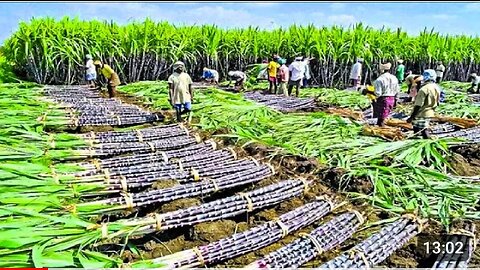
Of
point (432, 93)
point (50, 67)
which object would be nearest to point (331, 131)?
point (432, 93)

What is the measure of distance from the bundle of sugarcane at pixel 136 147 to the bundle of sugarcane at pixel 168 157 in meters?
0.11

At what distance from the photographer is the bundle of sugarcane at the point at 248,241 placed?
324 cm

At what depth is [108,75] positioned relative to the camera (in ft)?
33.9

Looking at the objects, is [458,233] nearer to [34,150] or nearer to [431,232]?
[431,232]

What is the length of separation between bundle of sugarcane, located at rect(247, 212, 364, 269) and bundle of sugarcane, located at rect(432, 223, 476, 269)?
69cm

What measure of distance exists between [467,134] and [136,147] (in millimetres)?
4688

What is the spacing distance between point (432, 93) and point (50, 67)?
441 inches

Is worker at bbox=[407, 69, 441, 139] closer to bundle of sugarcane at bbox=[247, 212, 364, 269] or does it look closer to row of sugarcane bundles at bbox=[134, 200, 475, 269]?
row of sugarcane bundles at bbox=[134, 200, 475, 269]

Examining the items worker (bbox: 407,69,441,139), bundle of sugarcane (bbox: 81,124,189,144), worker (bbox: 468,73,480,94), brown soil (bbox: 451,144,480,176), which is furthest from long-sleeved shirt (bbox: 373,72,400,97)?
worker (bbox: 468,73,480,94)

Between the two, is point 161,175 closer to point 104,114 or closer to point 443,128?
point 104,114

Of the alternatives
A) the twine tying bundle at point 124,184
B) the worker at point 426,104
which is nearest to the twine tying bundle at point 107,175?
the twine tying bundle at point 124,184

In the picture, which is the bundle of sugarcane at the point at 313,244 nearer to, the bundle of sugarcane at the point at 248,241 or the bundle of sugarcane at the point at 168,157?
the bundle of sugarcane at the point at 248,241

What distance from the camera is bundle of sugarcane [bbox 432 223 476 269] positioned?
3463 mm

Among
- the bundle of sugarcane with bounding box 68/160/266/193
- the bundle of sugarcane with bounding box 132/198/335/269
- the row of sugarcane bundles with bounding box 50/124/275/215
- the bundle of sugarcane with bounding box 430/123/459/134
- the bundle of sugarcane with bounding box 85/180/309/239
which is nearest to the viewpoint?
the bundle of sugarcane with bounding box 132/198/335/269
